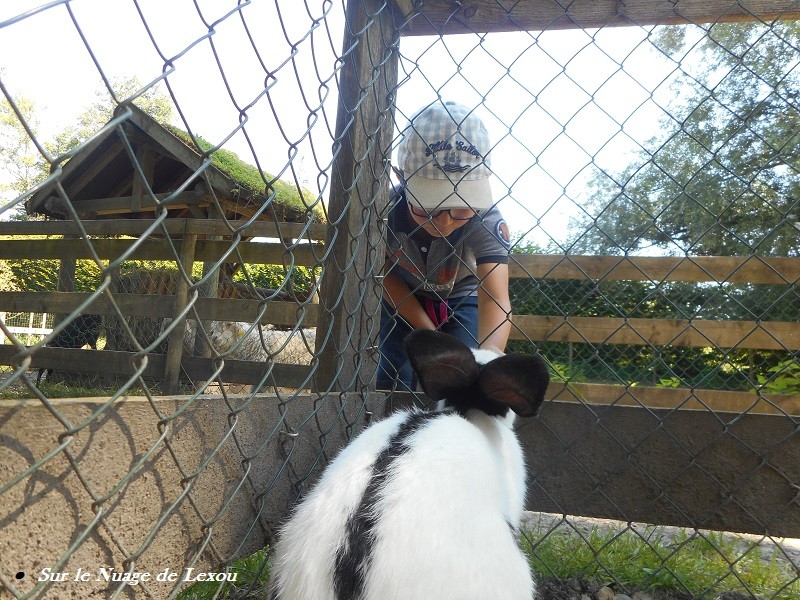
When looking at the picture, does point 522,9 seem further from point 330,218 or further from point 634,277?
point 634,277

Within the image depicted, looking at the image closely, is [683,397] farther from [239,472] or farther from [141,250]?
[141,250]

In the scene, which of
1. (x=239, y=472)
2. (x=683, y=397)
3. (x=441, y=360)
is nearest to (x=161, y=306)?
(x=441, y=360)

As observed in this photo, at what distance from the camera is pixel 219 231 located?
657cm

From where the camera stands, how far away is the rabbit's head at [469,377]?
2.01m

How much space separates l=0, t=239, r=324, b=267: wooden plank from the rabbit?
3532 mm

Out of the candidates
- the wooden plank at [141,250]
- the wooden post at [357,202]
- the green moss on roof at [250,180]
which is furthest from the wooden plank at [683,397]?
the green moss on roof at [250,180]

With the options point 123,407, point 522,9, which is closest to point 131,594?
point 123,407

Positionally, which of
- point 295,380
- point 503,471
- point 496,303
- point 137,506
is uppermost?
point 496,303

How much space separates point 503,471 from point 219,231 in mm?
5263

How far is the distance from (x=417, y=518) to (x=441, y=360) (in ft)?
2.36

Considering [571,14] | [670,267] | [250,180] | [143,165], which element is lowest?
[670,267]

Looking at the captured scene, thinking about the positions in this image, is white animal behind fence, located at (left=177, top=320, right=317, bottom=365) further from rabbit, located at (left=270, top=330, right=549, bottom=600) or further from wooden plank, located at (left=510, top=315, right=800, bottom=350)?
rabbit, located at (left=270, top=330, right=549, bottom=600)

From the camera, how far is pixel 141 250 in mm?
7047

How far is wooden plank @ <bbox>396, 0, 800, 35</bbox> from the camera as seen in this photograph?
254cm
